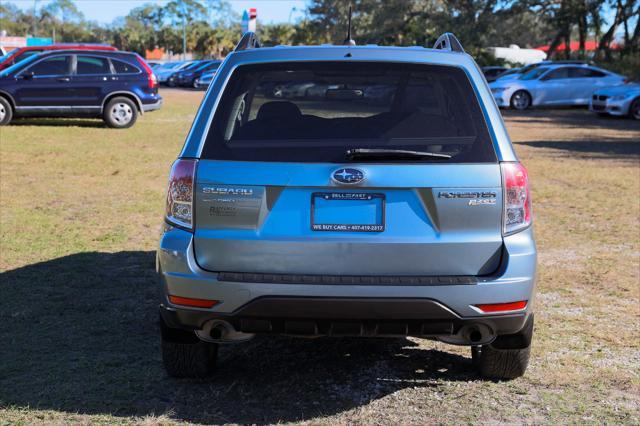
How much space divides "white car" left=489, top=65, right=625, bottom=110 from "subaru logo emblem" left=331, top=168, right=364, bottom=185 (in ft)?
86.9

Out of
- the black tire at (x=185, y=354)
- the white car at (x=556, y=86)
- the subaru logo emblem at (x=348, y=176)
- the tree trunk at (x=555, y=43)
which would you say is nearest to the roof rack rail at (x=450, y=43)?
the subaru logo emblem at (x=348, y=176)

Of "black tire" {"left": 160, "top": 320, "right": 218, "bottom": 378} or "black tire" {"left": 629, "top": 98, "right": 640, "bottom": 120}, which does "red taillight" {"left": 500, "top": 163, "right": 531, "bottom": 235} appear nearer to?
"black tire" {"left": 160, "top": 320, "right": 218, "bottom": 378}

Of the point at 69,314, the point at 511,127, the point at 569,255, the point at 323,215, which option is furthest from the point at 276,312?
the point at 511,127

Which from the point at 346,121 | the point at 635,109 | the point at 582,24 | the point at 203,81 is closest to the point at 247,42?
the point at 346,121

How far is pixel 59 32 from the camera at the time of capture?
150250mm

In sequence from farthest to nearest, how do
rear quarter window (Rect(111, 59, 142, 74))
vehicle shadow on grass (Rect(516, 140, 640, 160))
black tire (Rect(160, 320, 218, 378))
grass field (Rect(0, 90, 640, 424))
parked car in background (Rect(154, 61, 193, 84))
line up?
parked car in background (Rect(154, 61, 193, 84)) < rear quarter window (Rect(111, 59, 142, 74)) < vehicle shadow on grass (Rect(516, 140, 640, 160)) < black tire (Rect(160, 320, 218, 378)) < grass field (Rect(0, 90, 640, 424))

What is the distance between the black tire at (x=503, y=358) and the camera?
4531 mm

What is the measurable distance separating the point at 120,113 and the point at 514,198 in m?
18.0

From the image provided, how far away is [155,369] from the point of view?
4.97 m

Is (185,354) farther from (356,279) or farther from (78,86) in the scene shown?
(78,86)

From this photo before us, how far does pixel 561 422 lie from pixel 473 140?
4.59 feet

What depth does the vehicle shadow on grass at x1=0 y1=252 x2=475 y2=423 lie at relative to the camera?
447 cm

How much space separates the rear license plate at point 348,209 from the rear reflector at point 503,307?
0.60m

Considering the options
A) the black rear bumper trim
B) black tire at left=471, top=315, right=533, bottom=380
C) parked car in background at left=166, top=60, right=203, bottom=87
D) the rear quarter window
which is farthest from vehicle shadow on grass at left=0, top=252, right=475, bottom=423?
parked car in background at left=166, top=60, right=203, bottom=87
